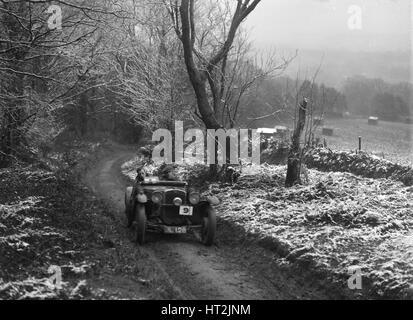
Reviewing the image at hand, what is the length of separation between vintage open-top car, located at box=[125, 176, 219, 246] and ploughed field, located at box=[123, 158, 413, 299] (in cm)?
103

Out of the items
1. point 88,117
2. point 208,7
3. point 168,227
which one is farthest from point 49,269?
point 88,117

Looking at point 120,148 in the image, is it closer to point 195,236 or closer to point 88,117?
point 88,117

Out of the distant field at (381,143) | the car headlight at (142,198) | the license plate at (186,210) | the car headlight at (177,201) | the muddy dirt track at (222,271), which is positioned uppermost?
the distant field at (381,143)

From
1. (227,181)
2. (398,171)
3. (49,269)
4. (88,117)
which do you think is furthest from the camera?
(88,117)

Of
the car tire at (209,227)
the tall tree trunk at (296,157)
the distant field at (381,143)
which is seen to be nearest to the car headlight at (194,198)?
the car tire at (209,227)

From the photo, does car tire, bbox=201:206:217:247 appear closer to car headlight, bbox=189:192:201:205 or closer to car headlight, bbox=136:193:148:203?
car headlight, bbox=189:192:201:205

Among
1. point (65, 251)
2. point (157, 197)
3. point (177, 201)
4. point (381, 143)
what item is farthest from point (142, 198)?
point (381, 143)

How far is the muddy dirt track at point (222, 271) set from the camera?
8062 mm

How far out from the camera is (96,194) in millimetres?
16938

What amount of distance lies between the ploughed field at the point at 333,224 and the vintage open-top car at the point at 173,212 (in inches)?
40.5

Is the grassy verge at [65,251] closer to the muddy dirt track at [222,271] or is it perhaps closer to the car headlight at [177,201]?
the muddy dirt track at [222,271]

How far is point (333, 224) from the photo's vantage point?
10680mm
